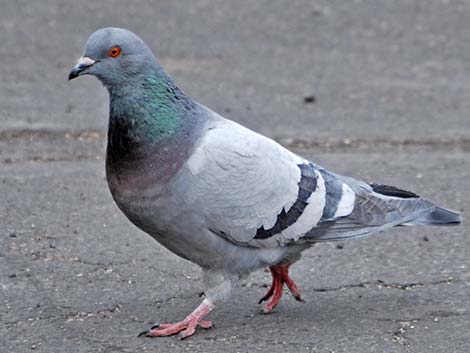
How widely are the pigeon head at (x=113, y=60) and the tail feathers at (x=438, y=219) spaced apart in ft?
4.26

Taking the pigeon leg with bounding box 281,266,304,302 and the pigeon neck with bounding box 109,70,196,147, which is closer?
the pigeon neck with bounding box 109,70,196,147

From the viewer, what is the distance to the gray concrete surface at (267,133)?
434 centimetres

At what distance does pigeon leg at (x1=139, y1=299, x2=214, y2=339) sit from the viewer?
4.21 meters

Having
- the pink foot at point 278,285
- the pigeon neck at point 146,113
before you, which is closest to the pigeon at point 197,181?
the pigeon neck at point 146,113

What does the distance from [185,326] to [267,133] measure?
111 inches

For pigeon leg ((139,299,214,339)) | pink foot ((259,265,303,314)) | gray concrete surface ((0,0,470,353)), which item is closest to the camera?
pigeon leg ((139,299,214,339))

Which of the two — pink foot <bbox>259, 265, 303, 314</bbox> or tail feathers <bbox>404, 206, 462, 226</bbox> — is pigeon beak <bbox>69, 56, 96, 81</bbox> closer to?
pink foot <bbox>259, 265, 303, 314</bbox>

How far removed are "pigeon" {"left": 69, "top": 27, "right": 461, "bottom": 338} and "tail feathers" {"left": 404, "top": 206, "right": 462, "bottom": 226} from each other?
0.36 meters

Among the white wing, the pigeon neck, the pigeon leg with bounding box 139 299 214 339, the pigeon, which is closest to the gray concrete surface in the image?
the pigeon leg with bounding box 139 299 214 339

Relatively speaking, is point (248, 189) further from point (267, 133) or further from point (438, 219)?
point (267, 133)

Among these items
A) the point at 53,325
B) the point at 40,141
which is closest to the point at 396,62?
the point at 40,141

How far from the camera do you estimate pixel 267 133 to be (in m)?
6.90

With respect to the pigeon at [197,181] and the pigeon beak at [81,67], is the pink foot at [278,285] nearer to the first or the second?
the pigeon at [197,181]

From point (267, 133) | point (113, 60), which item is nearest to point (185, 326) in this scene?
point (113, 60)
